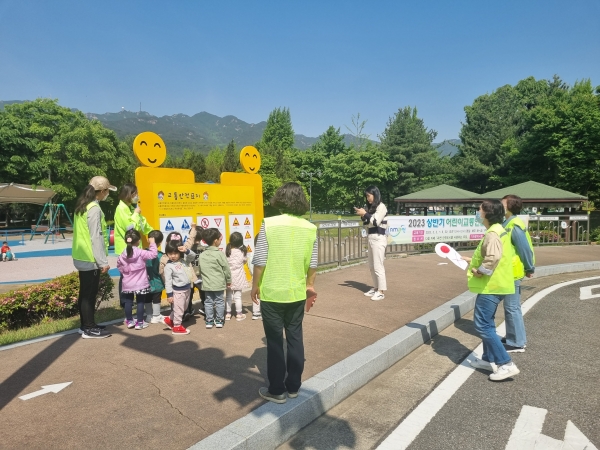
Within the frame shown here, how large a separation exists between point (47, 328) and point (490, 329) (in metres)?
5.37

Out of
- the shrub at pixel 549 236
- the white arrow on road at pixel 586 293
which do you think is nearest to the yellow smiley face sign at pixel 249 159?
the white arrow on road at pixel 586 293

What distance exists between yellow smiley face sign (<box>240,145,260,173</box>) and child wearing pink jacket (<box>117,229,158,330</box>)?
3.68 m

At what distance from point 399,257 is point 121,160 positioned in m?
32.3

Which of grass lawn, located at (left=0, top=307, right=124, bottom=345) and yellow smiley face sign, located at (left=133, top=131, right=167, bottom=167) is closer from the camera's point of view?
grass lawn, located at (left=0, top=307, right=124, bottom=345)

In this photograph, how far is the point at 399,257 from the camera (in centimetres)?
1277

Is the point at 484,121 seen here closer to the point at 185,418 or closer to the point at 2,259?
the point at 2,259

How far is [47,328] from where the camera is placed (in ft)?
17.7

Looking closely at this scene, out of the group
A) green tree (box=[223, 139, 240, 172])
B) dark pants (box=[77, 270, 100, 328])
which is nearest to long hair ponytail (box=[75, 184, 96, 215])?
dark pants (box=[77, 270, 100, 328])

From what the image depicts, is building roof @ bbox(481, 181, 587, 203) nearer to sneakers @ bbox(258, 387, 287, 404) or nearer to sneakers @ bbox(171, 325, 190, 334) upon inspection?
sneakers @ bbox(171, 325, 190, 334)

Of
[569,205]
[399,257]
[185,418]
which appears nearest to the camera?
[185,418]

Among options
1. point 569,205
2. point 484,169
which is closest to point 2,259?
point 569,205

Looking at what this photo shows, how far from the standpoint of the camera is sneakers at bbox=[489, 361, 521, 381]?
3900mm

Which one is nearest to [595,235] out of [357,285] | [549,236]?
[549,236]

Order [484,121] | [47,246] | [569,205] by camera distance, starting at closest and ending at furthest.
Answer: [569,205], [47,246], [484,121]
